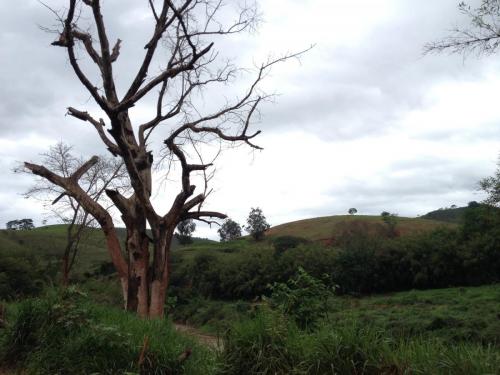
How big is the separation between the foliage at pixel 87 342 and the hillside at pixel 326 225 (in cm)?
4682

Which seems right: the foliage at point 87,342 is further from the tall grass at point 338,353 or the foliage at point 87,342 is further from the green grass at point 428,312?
the green grass at point 428,312

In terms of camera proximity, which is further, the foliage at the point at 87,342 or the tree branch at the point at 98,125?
the tree branch at the point at 98,125

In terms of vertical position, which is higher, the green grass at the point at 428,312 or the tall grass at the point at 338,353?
the tall grass at the point at 338,353

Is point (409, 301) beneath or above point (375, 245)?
beneath

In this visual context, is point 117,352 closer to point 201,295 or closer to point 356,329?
point 356,329

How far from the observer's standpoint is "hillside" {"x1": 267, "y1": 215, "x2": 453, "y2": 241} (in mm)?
56344

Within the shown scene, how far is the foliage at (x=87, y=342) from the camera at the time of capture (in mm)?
6695

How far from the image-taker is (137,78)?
13.2m

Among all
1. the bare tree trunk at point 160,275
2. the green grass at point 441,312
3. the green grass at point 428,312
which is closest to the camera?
the green grass at point 441,312

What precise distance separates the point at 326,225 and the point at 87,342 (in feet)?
194

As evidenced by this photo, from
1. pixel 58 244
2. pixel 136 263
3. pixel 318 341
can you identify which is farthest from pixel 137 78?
pixel 58 244

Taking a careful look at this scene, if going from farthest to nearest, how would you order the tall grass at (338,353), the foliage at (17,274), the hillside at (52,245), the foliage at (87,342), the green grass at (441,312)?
1. the hillside at (52,245)
2. the foliage at (17,274)
3. the green grass at (441,312)
4. the foliage at (87,342)
5. the tall grass at (338,353)

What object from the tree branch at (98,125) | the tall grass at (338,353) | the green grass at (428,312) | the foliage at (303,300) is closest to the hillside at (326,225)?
the green grass at (428,312)

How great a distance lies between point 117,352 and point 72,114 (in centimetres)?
1041
